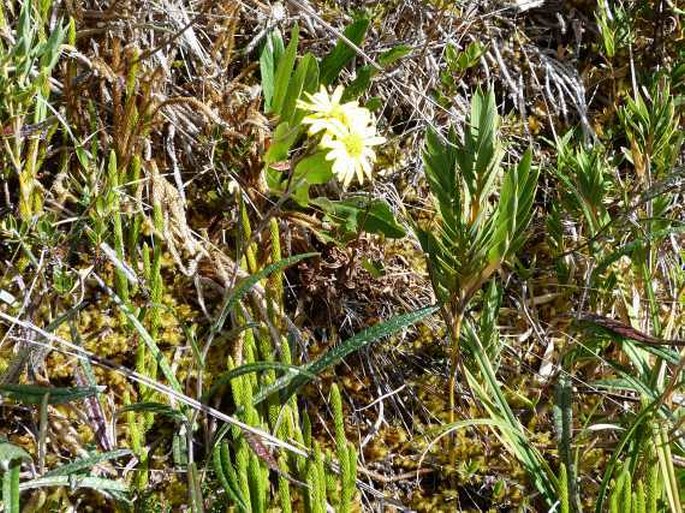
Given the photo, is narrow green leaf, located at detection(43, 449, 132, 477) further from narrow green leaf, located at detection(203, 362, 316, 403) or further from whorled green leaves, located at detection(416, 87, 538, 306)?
whorled green leaves, located at detection(416, 87, 538, 306)

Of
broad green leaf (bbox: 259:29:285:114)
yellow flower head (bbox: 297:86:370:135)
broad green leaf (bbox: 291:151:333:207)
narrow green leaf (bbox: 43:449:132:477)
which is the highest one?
broad green leaf (bbox: 259:29:285:114)

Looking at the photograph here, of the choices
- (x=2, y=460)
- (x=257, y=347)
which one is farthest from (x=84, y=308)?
(x=2, y=460)

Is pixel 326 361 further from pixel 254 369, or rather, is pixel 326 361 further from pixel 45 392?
pixel 45 392

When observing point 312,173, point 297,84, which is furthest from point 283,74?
point 312,173

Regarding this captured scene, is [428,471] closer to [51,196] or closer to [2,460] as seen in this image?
[2,460]

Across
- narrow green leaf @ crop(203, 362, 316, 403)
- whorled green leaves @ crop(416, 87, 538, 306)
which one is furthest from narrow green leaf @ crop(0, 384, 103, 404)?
whorled green leaves @ crop(416, 87, 538, 306)

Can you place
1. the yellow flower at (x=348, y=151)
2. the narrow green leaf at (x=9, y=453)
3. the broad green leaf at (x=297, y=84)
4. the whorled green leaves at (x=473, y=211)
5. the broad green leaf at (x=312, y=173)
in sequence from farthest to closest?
1. the broad green leaf at (x=297, y=84)
2. the broad green leaf at (x=312, y=173)
3. the whorled green leaves at (x=473, y=211)
4. the yellow flower at (x=348, y=151)
5. the narrow green leaf at (x=9, y=453)

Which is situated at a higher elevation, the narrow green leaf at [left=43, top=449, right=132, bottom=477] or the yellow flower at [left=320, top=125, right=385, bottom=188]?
the yellow flower at [left=320, top=125, right=385, bottom=188]

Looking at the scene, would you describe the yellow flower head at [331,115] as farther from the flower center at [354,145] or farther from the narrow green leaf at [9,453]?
the narrow green leaf at [9,453]

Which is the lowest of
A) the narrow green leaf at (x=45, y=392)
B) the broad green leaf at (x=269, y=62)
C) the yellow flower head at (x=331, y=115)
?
the narrow green leaf at (x=45, y=392)

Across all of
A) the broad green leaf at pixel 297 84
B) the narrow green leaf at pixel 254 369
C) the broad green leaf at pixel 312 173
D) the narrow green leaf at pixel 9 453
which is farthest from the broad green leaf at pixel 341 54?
the narrow green leaf at pixel 9 453
